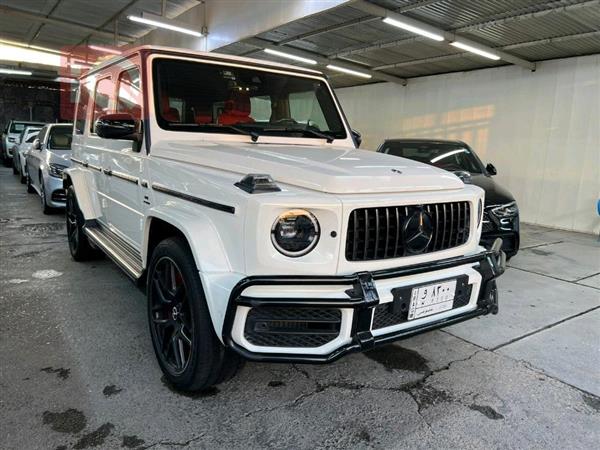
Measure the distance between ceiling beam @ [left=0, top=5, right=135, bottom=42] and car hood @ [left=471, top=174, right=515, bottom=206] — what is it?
14714 millimetres

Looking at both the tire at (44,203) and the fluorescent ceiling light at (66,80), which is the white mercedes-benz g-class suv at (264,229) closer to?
the tire at (44,203)

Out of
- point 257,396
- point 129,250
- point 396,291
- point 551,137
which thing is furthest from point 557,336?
point 551,137

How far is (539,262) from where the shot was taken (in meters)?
5.77

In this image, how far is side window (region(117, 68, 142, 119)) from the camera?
3041 mm

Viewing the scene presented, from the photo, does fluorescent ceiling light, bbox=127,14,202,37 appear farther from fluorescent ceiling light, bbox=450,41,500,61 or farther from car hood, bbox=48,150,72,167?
fluorescent ceiling light, bbox=450,41,500,61

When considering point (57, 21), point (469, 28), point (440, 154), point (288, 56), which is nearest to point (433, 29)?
point (469, 28)

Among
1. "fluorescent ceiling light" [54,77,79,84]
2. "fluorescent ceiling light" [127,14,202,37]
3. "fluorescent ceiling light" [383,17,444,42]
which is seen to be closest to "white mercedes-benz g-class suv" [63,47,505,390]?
"fluorescent ceiling light" [383,17,444,42]

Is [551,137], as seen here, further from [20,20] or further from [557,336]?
[20,20]

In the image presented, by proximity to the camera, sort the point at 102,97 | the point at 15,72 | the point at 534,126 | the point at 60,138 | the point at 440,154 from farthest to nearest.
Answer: the point at 15,72
the point at 534,126
the point at 60,138
the point at 440,154
the point at 102,97

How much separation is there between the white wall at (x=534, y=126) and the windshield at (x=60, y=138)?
789 cm

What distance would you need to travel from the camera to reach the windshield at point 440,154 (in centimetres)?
614

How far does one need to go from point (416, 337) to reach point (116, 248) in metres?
2.32

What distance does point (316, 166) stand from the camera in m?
2.23

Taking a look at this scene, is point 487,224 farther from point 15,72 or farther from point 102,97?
point 15,72
